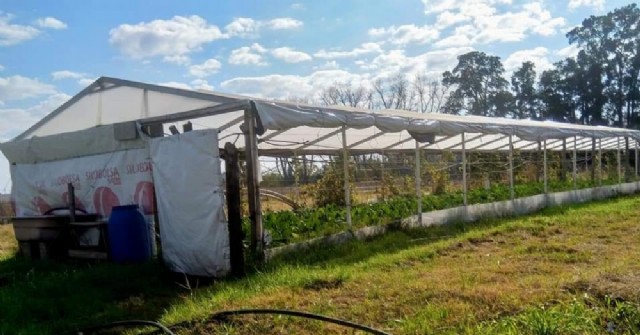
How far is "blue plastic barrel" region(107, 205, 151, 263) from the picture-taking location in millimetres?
7094

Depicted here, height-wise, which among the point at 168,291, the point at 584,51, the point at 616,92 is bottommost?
the point at 168,291

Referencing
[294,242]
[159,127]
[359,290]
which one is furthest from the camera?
[159,127]

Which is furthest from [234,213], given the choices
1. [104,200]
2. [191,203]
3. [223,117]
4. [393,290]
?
[104,200]

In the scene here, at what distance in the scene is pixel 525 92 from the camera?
40.0m

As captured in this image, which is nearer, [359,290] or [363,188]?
[359,290]

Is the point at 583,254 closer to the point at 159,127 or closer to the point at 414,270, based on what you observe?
the point at 414,270

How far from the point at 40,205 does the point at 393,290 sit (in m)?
7.13

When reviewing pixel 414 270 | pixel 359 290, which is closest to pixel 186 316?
pixel 359 290

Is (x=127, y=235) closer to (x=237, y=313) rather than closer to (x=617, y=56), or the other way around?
(x=237, y=313)

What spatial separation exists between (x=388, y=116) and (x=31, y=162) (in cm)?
627

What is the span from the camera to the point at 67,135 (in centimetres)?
872

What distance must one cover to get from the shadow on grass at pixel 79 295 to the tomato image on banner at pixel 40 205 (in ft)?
6.86

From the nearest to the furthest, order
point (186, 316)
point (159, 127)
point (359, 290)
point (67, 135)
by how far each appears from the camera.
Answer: point (186, 316) < point (359, 290) < point (159, 127) < point (67, 135)

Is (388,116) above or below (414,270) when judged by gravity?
above
